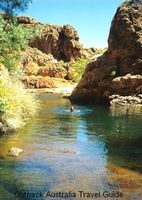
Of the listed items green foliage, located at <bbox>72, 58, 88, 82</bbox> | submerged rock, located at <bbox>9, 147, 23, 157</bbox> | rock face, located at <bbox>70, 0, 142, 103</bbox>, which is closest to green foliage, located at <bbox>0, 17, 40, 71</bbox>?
submerged rock, located at <bbox>9, 147, 23, 157</bbox>

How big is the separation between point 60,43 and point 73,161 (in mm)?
135444

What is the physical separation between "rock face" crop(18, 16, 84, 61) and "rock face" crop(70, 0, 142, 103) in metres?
82.9

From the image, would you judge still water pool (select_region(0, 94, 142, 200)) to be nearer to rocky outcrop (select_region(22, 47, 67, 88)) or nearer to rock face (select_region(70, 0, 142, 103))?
rock face (select_region(70, 0, 142, 103))

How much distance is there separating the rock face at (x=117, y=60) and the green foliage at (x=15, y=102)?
29746 millimetres

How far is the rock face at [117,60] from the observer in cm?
6456

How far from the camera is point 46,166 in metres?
19.4

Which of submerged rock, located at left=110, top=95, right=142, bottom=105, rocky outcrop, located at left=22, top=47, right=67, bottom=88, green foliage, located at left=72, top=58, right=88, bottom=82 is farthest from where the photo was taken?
green foliage, located at left=72, top=58, right=88, bottom=82

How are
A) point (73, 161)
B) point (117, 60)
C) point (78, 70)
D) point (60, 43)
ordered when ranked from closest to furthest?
1. point (73, 161)
2. point (117, 60)
3. point (78, 70)
4. point (60, 43)

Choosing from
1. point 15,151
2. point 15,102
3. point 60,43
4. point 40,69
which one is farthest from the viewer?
point 60,43

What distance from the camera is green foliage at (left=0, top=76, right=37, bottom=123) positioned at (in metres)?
27.6

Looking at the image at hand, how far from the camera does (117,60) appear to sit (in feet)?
222

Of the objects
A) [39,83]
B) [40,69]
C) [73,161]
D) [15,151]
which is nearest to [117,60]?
[15,151]

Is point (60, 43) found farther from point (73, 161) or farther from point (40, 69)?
point (73, 161)

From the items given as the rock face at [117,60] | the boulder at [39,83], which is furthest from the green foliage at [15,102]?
the boulder at [39,83]
